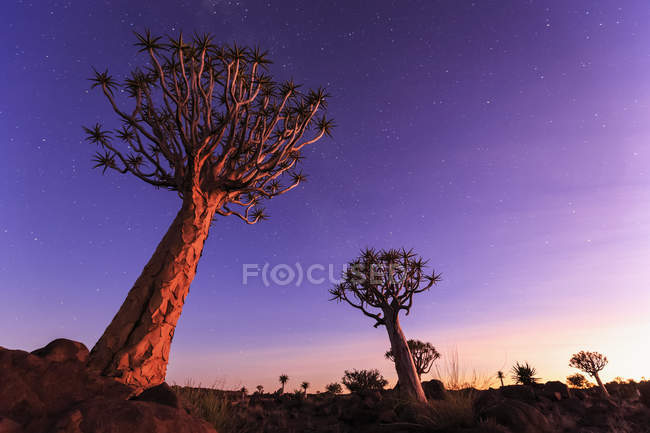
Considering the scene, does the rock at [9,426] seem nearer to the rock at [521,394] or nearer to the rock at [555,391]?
the rock at [521,394]

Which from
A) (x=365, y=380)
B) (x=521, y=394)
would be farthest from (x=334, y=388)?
(x=521, y=394)

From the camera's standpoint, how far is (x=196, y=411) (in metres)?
4.77

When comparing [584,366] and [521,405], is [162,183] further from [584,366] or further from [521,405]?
[584,366]

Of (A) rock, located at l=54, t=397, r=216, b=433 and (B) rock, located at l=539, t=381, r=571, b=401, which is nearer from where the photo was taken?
(A) rock, located at l=54, t=397, r=216, b=433

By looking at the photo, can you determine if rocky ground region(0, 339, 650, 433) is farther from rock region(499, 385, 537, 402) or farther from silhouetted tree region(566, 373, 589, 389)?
silhouetted tree region(566, 373, 589, 389)

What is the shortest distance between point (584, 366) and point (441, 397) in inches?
645

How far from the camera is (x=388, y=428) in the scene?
20.5 ft

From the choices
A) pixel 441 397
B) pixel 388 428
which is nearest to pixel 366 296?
pixel 441 397

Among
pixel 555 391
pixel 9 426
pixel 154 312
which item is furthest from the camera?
pixel 555 391

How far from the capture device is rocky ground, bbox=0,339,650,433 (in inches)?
102

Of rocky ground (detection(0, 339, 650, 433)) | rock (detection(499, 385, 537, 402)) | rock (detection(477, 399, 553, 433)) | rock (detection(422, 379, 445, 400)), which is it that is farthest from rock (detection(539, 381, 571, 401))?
rock (detection(477, 399, 553, 433))

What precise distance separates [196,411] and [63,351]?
2034mm

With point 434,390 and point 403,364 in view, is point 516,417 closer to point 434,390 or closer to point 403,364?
point 403,364

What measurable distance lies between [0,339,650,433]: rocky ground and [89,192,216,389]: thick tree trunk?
33.5 inches
